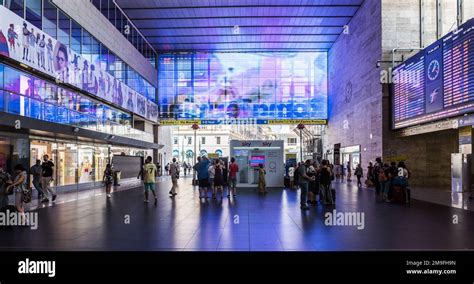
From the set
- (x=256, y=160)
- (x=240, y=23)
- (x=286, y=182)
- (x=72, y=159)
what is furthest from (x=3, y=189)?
(x=240, y=23)

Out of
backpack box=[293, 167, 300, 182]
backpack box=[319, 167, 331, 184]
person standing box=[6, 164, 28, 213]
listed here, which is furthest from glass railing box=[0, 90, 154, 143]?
backpack box=[319, 167, 331, 184]

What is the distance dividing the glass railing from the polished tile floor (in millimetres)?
4873

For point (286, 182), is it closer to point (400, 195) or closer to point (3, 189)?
point (400, 195)

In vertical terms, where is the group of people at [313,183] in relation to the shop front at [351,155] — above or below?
below

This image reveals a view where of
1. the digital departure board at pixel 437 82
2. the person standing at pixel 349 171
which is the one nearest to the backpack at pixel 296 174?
the digital departure board at pixel 437 82

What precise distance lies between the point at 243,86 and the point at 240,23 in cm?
1105

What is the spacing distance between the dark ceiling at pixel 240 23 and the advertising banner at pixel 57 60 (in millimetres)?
7806

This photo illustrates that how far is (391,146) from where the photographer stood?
26750 millimetres

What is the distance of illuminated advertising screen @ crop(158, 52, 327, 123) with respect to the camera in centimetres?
4878

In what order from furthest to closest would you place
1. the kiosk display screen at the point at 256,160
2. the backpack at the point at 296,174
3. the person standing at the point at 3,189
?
1. the kiosk display screen at the point at 256,160
2. the backpack at the point at 296,174
3. the person standing at the point at 3,189

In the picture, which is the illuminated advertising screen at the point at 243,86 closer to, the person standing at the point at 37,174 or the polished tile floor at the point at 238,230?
the person standing at the point at 37,174

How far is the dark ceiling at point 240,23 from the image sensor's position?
34.8 meters
